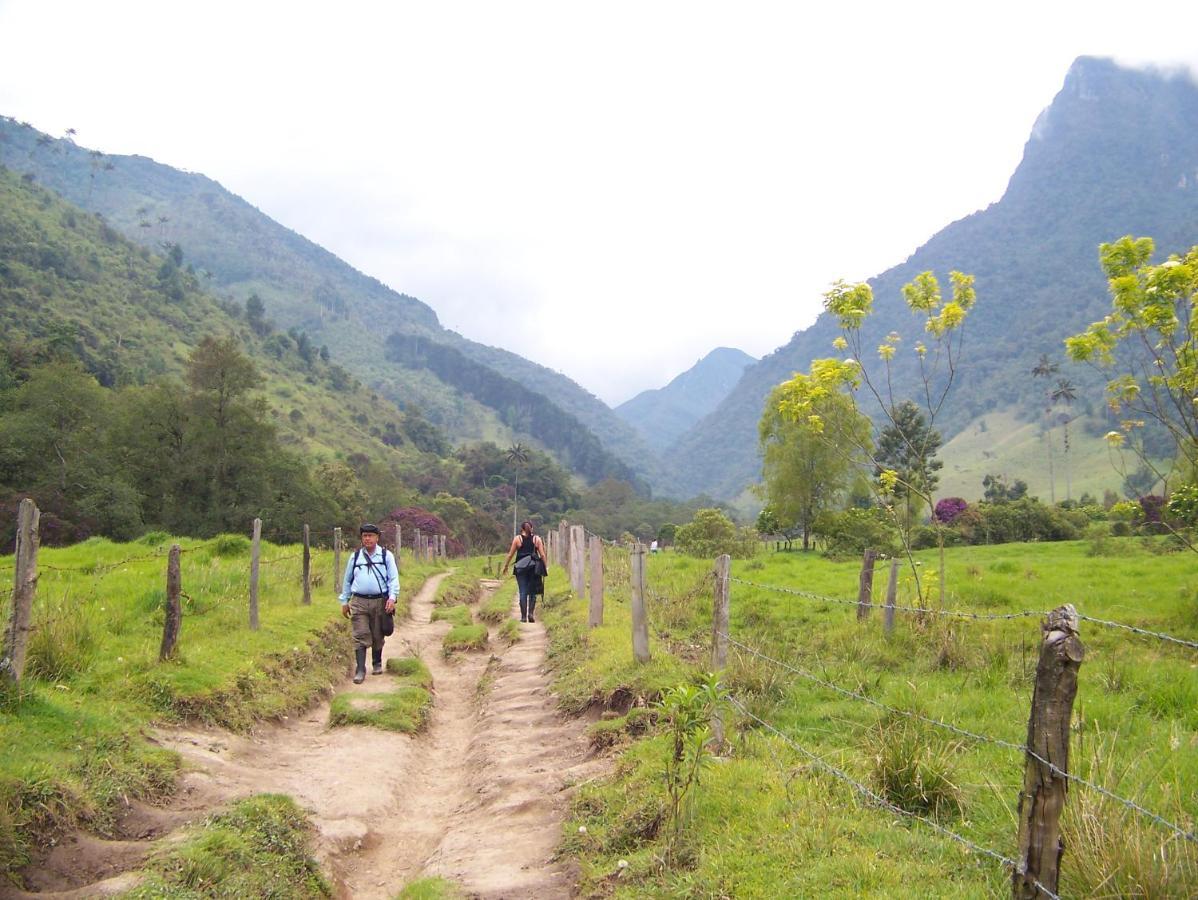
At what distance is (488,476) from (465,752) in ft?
377

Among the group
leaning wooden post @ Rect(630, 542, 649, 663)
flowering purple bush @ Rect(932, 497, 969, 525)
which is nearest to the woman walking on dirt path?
leaning wooden post @ Rect(630, 542, 649, 663)

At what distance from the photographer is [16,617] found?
670 centimetres

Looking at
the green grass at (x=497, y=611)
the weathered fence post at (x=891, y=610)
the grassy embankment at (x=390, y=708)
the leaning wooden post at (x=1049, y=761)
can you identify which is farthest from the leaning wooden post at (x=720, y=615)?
the green grass at (x=497, y=611)

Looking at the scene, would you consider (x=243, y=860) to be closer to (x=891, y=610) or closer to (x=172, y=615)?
(x=172, y=615)

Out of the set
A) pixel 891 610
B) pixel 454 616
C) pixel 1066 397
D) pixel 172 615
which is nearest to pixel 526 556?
pixel 454 616

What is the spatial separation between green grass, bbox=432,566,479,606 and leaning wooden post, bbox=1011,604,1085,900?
2030cm

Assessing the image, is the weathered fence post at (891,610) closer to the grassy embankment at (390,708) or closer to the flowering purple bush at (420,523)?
the grassy embankment at (390,708)

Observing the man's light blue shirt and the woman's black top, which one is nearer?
the man's light blue shirt

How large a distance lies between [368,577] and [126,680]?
3411mm

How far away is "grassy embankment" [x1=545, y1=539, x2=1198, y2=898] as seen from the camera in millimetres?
4164

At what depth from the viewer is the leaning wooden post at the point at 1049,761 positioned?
339cm

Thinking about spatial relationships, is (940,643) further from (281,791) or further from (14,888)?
(14,888)

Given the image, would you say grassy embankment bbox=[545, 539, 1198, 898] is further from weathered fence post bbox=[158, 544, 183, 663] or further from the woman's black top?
weathered fence post bbox=[158, 544, 183, 663]

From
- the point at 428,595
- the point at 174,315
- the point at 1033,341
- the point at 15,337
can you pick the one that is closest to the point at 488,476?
the point at 174,315
